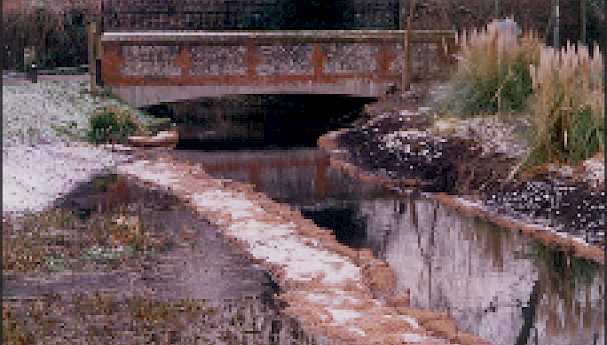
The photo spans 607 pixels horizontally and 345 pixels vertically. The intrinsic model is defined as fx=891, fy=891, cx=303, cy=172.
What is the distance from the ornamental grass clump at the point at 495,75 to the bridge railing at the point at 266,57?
5.40 metres

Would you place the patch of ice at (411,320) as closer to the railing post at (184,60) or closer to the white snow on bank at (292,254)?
the white snow on bank at (292,254)

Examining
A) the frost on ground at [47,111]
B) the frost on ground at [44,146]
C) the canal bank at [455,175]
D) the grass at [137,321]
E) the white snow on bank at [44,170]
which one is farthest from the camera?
the frost on ground at [47,111]

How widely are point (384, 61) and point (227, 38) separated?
3.87 metres

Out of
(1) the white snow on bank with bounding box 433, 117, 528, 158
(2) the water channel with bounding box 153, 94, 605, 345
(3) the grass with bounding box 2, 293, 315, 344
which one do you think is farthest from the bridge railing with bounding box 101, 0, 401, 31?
(3) the grass with bounding box 2, 293, 315, 344

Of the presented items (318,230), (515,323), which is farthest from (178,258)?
(515,323)

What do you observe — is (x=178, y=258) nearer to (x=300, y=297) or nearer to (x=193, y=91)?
(x=300, y=297)

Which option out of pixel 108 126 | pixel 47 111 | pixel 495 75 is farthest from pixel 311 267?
pixel 47 111

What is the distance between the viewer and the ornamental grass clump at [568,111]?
38.4 ft

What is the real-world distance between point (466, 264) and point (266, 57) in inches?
493

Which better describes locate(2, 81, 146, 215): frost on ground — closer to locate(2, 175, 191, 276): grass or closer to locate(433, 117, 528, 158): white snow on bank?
locate(2, 175, 191, 276): grass

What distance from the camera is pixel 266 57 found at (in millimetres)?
21344

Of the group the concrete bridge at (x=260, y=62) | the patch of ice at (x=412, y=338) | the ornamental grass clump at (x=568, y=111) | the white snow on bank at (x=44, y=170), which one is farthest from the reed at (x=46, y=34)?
the patch of ice at (x=412, y=338)

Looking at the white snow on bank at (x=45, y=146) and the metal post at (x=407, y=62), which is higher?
the metal post at (x=407, y=62)

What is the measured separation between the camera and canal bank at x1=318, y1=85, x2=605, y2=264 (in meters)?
10.8
